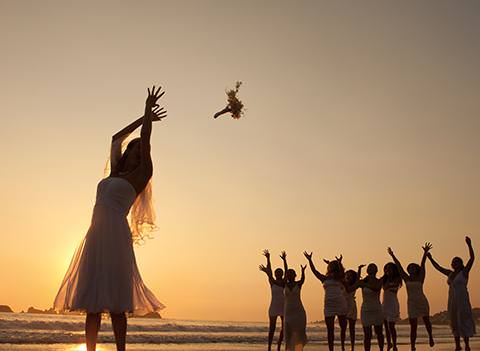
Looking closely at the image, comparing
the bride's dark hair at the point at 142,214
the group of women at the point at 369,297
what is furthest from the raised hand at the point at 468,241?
the bride's dark hair at the point at 142,214

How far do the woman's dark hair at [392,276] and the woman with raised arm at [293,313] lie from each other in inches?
113

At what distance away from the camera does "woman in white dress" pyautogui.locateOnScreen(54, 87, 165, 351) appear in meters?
5.85

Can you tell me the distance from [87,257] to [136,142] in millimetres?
1402

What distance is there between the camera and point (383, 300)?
57.3 ft

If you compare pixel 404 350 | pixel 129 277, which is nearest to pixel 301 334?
pixel 404 350

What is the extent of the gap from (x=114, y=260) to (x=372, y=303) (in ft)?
36.9

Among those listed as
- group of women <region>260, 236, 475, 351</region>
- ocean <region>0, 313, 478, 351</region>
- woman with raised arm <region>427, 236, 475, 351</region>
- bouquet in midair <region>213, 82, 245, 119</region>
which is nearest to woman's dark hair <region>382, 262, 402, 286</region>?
group of women <region>260, 236, 475, 351</region>

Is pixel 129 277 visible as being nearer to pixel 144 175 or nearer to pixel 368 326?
A: pixel 144 175

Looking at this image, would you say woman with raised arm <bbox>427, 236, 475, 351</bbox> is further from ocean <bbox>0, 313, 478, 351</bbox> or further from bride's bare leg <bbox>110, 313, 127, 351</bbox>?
bride's bare leg <bbox>110, 313, 127, 351</bbox>

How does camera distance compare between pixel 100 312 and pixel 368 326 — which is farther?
pixel 368 326

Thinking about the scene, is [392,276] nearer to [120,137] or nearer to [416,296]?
[416,296]

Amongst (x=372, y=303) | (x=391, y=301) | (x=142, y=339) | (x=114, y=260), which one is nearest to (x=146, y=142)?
(x=114, y=260)

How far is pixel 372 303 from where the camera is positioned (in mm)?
Result: 15773

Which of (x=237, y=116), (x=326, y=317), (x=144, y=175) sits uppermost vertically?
(x=237, y=116)
